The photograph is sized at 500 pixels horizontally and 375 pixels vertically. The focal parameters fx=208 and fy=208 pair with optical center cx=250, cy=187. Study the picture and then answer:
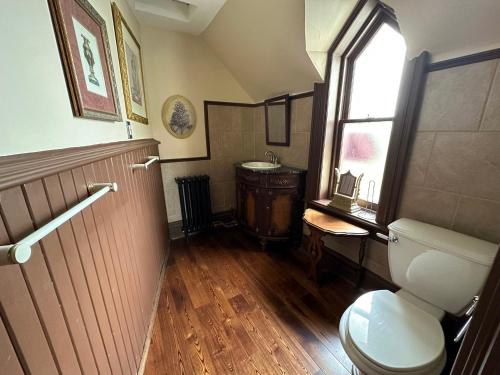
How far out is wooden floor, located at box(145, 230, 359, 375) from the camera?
1.20 m

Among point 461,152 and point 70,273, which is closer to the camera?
point 70,273

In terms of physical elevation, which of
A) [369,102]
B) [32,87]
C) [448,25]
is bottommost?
[32,87]

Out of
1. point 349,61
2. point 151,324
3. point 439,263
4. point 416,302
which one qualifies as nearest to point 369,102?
point 349,61

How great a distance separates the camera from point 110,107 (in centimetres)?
103

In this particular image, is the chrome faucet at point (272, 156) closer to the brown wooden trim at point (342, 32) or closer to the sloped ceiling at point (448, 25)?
the brown wooden trim at point (342, 32)

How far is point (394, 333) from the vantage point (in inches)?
37.4

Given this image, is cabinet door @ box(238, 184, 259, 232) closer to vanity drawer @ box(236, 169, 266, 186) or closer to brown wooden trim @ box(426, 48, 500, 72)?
vanity drawer @ box(236, 169, 266, 186)

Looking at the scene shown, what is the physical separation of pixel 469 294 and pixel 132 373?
1675 mm

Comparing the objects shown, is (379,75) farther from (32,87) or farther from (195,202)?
(195,202)

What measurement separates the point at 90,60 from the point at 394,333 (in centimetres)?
179

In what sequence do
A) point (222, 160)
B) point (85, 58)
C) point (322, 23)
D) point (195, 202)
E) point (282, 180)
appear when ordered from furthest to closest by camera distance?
point (222, 160) < point (195, 202) < point (282, 180) < point (322, 23) < point (85, 58)

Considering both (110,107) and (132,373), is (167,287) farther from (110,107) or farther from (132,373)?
(110,107)

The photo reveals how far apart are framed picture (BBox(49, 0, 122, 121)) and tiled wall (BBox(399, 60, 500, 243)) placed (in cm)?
171

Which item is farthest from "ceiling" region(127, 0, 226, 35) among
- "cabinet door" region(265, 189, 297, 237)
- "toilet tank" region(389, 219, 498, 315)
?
"toilet tank" region(389, 219, 498, 315)
